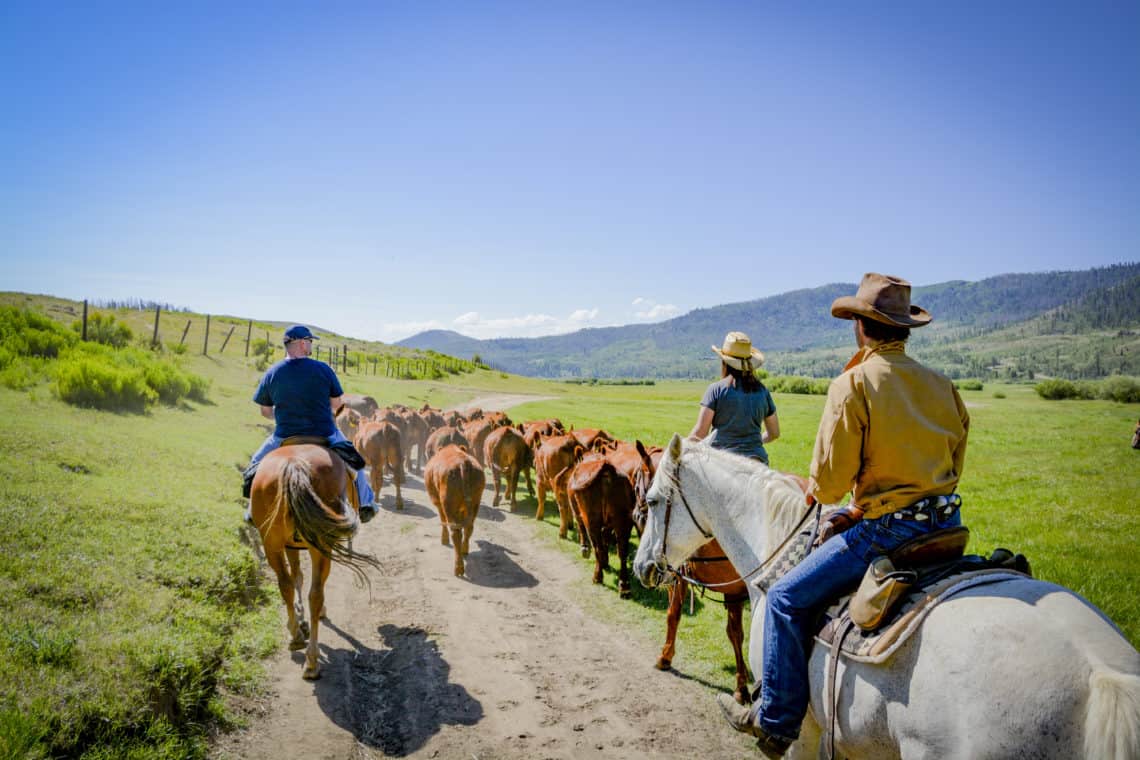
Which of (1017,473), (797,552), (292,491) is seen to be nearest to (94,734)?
(292,491)

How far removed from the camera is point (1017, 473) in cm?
1812

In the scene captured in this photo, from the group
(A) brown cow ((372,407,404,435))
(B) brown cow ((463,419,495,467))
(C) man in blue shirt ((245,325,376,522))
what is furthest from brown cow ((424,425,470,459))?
(C) man in blue shirt ((245,325,376,522))

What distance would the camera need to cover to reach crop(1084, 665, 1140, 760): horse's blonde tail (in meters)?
2.05

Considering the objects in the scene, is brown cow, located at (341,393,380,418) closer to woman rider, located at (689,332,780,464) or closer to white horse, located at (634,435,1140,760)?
woman rider, located at (689,332,780,464)

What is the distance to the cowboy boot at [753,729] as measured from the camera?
11.6ft

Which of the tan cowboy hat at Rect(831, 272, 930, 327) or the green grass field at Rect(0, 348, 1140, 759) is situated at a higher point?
the tan cowboy hat at Rect(831, 272, 930, 327)

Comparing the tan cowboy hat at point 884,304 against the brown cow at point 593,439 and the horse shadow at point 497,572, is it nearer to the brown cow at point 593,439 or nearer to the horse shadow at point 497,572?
the horse shadow at point 497,572

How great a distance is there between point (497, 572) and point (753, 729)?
6652 mm

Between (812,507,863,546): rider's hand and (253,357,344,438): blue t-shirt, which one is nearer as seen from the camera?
(812,507,863,546): rider's hand

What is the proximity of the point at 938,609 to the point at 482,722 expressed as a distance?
174 inches

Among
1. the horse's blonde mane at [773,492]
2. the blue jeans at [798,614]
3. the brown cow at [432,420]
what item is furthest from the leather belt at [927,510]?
the brown cow at [432,420]

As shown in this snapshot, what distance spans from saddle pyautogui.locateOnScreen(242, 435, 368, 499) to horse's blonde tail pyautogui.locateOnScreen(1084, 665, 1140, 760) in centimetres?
663

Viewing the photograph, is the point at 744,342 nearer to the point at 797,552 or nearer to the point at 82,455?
the point at 797,552

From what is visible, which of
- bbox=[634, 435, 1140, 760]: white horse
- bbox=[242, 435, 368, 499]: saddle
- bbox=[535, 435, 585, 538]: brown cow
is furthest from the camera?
bbox=[535, 435, 585, 538]: brown cow
